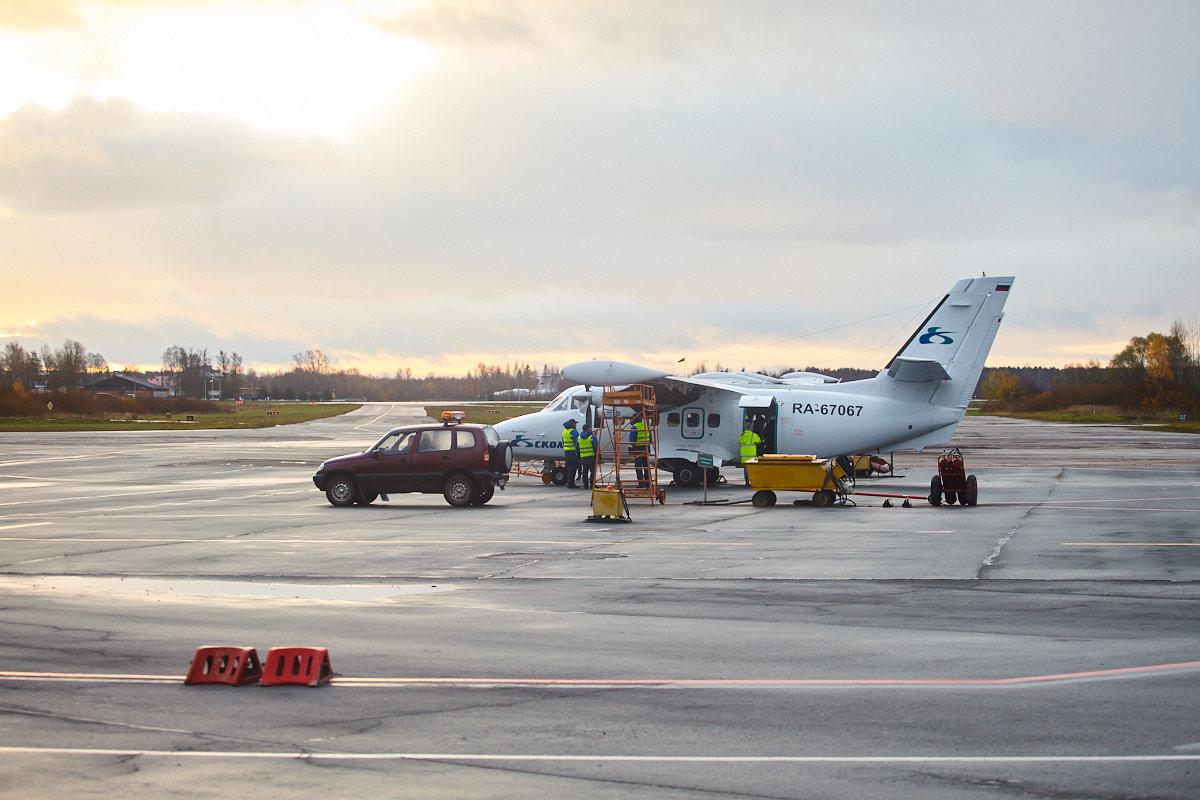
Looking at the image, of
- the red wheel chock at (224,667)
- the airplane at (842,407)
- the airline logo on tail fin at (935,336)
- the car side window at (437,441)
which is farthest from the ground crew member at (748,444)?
the red wheel chock at (224,667)

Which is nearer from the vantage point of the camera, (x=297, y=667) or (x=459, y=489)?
Answer: (x=297, y=667)

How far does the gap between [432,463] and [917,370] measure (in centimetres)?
1445

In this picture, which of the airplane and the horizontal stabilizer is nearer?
the horizontal stabilizer

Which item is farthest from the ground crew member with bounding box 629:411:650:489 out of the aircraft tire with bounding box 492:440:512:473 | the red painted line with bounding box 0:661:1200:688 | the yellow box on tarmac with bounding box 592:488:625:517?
the red painted line with bounding box 0:661:1200:688

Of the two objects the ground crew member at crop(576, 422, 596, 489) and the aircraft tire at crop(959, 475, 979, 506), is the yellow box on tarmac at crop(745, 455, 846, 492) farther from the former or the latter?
the ground crew member at crop(576, 422, 596, 489)

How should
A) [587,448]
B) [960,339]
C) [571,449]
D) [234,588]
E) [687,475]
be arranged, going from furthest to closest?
[687,475] → [571,449] → [960,339] → [587,448] → [234,588]

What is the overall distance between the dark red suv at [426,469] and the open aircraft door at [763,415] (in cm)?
890

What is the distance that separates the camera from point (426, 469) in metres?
24.5

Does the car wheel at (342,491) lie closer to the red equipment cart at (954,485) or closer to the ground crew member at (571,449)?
the ground crew member at (571,449)

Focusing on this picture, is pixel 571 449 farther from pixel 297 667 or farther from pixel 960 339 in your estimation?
pixel 297 667

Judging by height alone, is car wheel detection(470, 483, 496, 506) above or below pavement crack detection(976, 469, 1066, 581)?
above

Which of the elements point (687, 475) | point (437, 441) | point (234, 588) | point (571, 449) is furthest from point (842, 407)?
point (234, 588)

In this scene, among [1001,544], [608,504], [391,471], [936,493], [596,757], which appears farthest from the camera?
[391,471]

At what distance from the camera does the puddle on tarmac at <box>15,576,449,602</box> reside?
12.9 m
